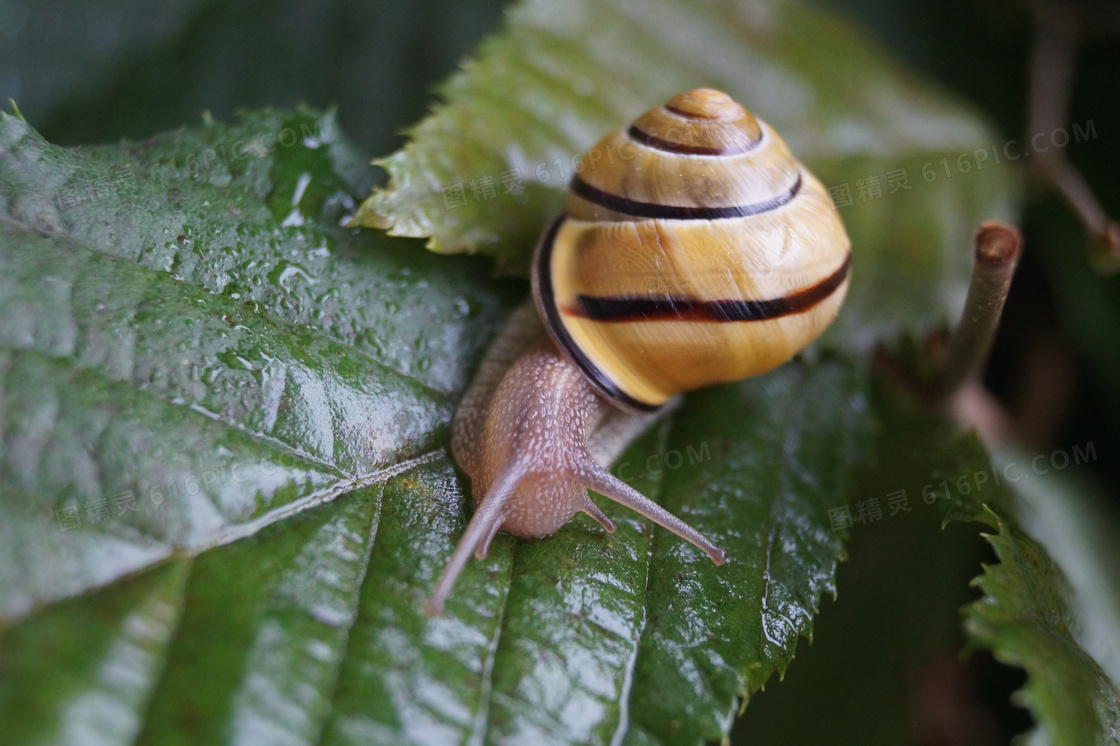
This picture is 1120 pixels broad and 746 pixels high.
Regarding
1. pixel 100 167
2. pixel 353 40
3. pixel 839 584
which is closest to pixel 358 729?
pixel 100 167

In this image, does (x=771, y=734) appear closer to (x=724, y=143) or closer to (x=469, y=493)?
(x=469, y=493)

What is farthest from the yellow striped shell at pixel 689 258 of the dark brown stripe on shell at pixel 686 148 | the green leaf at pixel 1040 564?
the green leaf at pixel 1040 564

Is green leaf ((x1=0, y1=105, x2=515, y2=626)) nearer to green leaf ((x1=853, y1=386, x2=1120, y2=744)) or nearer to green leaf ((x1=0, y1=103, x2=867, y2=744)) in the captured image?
green leaf ((x1=0, y1=103, x2=867, y2=744))

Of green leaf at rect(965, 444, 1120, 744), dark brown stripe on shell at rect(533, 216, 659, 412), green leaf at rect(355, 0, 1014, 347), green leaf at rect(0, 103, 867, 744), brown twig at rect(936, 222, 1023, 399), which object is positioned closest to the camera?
green leaf at rect(0, 103, 867, 744)

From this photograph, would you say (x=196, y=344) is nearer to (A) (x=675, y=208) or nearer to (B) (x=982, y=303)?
(A) (x=675, y=208)

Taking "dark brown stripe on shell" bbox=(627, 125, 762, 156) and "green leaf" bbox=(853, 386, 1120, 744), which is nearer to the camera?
"green leaf" bbox=(853, 386, 1120, 744)

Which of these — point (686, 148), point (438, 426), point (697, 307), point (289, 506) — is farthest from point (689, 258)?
point (289, 506)

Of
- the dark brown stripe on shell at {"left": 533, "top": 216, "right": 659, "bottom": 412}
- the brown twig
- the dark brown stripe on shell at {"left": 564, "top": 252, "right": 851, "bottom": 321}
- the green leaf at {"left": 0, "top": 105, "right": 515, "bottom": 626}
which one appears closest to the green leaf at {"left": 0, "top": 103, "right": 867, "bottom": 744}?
the green leaf at {"left": 0, "top": 105, "right": 515, "bottom": 626}
